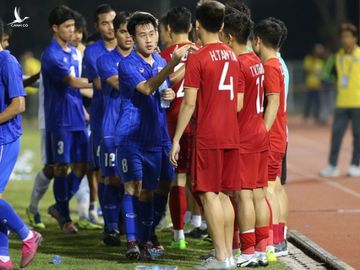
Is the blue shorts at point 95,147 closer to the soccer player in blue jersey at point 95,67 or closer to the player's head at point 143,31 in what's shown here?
the soccer player in blue jersey at point 95,67

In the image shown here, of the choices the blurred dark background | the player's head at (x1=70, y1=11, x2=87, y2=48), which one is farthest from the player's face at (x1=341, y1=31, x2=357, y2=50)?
the blurred dark background

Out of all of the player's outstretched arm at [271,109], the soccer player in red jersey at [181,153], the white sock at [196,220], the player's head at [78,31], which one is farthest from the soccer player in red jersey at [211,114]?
the player's head at [78,31]

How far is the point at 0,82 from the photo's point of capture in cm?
915

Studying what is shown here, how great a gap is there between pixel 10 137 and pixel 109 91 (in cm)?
206

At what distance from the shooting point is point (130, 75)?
32.0ft

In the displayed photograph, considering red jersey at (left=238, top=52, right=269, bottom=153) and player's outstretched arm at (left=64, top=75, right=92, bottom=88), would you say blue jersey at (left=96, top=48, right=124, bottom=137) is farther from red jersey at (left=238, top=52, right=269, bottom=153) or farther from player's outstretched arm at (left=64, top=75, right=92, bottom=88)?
red jersey at (left=238, top=52, right=269, bottom=153)

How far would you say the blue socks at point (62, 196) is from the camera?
1227 cm

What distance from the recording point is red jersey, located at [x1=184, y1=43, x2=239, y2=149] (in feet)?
28.9

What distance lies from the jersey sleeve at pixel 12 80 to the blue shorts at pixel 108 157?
2.05 meters

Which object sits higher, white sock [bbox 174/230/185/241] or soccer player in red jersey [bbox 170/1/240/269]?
soccer player in red jersey [bbox 170/1/240/269]

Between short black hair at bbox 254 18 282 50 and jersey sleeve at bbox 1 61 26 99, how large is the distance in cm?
235

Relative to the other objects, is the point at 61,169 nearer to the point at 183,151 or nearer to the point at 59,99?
the point at 59,99

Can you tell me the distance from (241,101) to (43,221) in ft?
16.4

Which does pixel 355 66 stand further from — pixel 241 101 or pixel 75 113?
pixel 241 101
